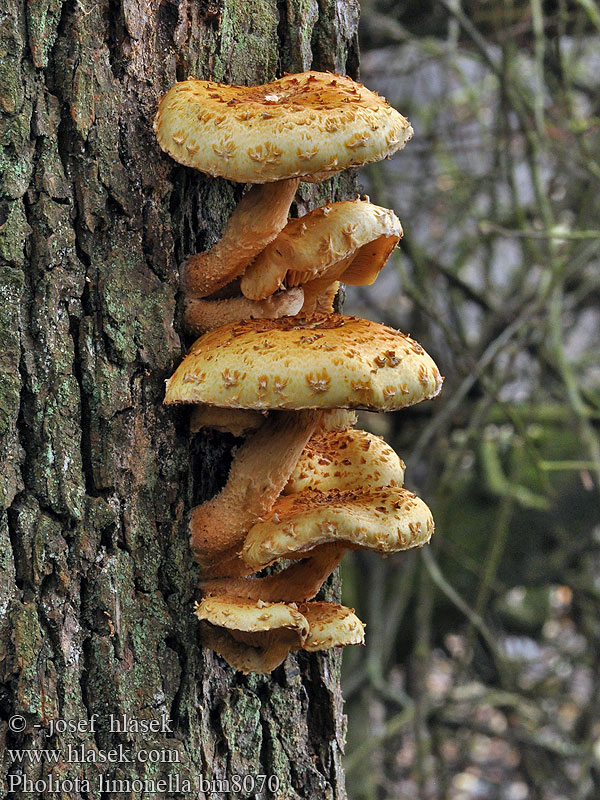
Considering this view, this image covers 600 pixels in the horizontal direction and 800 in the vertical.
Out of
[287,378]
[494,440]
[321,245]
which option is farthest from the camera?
[494,440]

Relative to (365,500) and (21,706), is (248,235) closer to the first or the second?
(365,500)

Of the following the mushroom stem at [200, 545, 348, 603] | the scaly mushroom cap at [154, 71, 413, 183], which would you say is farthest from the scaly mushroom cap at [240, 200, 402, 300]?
the mushroom stem at [200, 545, 348, 603]

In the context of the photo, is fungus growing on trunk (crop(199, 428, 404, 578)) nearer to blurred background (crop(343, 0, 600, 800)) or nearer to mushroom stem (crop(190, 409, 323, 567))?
mushroom stem (crop(190, 409, 323, 567))

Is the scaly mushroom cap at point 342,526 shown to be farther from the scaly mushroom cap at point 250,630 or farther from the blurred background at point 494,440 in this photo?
the blurred background at point 494,440

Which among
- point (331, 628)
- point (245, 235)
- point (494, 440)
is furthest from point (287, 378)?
point (494, 440)

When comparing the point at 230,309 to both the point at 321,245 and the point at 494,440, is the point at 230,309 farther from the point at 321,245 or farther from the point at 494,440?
the point at 494,440

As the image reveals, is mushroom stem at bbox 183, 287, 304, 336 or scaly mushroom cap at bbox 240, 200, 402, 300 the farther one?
mushroom stem at bbox 183, 287, 304, 336
